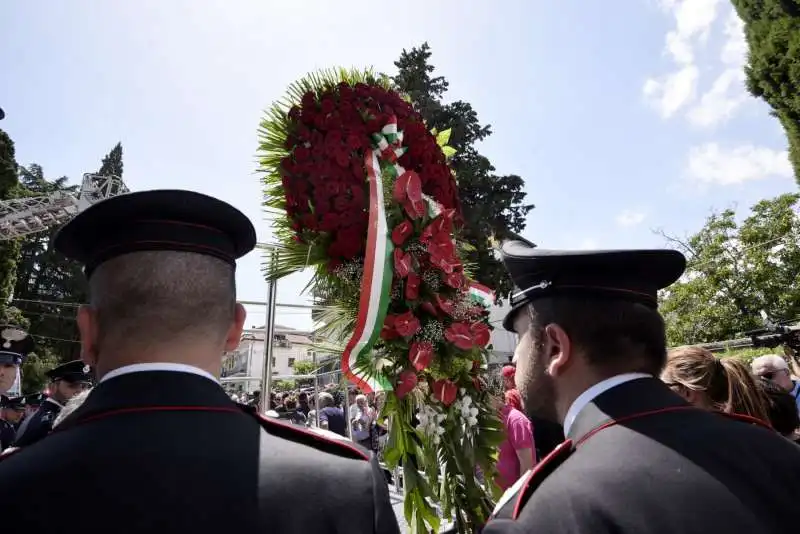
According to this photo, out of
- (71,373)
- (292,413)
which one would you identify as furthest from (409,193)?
(292,413)

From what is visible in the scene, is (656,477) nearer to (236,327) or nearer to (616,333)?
(616,333)

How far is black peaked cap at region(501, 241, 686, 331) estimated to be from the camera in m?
1.54

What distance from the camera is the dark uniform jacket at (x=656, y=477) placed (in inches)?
44.1

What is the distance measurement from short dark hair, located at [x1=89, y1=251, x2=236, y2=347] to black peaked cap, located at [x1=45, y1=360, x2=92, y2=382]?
491 centimetres

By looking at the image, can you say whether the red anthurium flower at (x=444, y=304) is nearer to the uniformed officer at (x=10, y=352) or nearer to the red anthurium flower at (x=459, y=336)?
the red anthurium flower at (x=459, y=336)

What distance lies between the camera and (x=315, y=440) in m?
1.29

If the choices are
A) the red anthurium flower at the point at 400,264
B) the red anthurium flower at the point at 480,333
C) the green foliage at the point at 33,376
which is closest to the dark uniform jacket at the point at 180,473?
the red anthurium flower at the point at 400,264

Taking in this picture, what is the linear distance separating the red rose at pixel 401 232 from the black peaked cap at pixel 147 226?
759mm

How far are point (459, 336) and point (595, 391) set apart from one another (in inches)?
26.8

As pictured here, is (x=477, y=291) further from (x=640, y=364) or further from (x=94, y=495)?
(x=94, y=495)

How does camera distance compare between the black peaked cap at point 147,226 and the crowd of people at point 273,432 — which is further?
the black peaked cap at point 147,226

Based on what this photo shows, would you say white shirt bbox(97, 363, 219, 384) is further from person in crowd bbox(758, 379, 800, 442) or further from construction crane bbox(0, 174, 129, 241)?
construction crane bbox(0, 174, 129, 241)

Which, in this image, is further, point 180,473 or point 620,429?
point 620,429

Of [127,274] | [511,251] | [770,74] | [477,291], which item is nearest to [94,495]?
[127,274]
